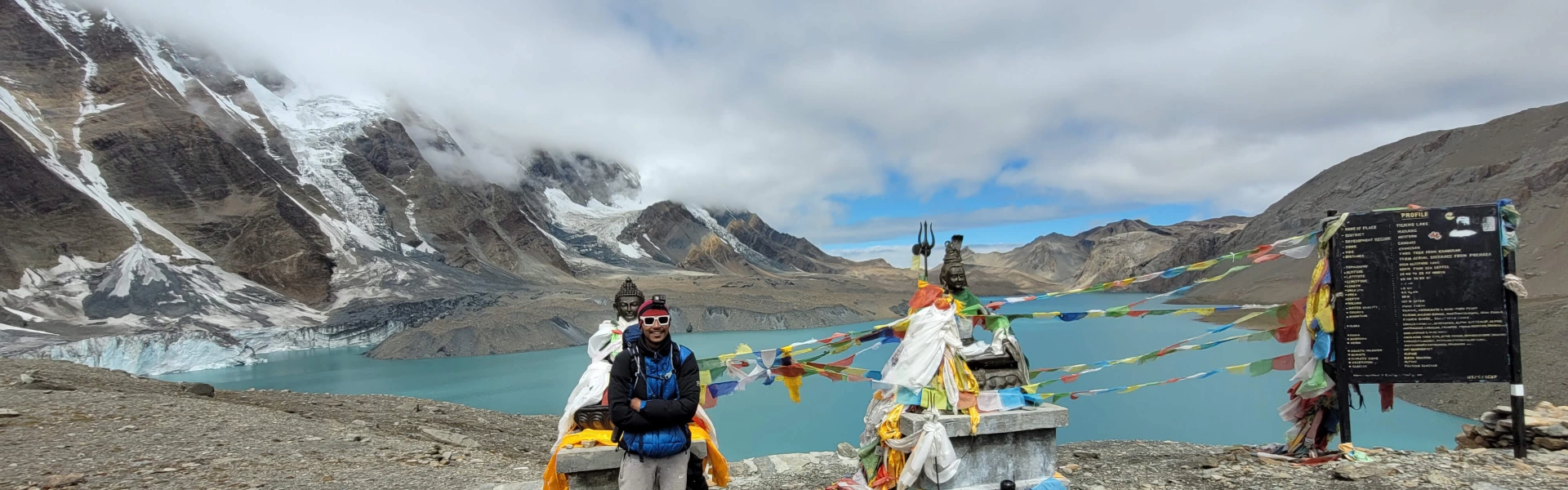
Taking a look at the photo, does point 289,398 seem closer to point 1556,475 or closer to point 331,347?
point 1556,475

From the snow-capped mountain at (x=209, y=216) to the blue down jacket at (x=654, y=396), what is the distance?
4052 cm

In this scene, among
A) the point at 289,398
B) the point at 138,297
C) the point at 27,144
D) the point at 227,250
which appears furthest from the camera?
the point at 227,250

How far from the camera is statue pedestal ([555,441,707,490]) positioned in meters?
5.08

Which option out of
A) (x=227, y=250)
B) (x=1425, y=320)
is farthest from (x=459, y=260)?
(x=1425, y=320)

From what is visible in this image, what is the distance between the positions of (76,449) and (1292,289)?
226 ft

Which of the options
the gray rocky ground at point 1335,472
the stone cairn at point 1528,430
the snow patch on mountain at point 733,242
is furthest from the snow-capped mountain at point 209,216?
the stone cairn at point 1528,430

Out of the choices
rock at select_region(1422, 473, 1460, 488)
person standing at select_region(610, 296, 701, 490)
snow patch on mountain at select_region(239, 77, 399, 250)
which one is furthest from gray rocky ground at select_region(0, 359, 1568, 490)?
snow patch on mountain at select_region(239, 77, 399, 250)

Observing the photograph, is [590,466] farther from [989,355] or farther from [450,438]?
[450,438]

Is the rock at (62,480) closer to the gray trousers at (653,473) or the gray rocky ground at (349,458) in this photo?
the gray rocky ground at (349,458)

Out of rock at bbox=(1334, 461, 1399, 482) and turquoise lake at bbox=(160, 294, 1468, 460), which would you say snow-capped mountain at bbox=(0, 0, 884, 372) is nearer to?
turquoise lake at bbox=(160, 294, 1468, 460)

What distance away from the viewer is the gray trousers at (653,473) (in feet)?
13.6

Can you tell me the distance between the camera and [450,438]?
38.7 ft

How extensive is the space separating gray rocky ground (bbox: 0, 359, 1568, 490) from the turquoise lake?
15.9ft

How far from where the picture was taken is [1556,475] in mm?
5617
